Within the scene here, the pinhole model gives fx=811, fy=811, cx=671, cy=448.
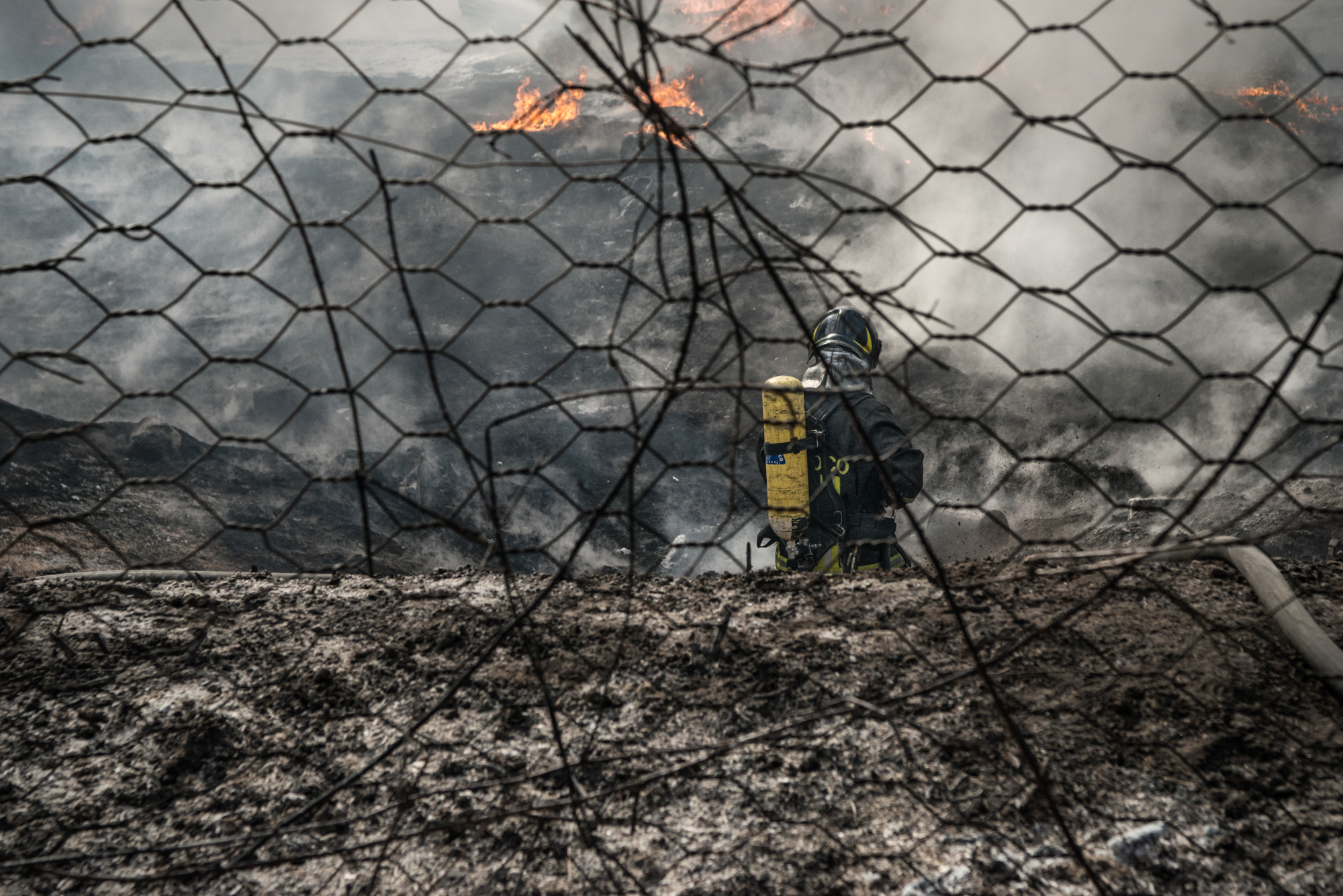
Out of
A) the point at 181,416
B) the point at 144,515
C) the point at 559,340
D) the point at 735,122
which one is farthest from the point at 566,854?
the point at 735,122

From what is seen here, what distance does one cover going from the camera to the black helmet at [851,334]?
13.6ft

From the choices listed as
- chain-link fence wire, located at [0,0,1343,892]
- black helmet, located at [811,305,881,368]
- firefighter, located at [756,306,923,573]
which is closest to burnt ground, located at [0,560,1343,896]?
chain-link fence wire, located at [0,0,1343,892]

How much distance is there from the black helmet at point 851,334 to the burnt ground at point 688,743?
2177 mm

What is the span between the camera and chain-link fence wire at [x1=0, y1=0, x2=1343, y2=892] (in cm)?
145

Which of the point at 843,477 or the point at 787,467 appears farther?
the point at 843,477

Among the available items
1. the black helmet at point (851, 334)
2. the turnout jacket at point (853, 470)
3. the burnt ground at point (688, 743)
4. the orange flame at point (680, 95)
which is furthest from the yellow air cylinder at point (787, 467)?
the orange flame at point (680, 95)

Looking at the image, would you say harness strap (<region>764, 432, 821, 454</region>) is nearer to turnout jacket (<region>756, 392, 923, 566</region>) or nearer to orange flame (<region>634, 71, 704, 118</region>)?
turnout jacket (<region>756, 392, 923, 566</region>)

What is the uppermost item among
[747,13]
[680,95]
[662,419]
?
[747,13]

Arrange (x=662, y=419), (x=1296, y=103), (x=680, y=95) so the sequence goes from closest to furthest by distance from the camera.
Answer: (x=662, y=419)
(x=1296, y=103)
(x=680, y=95)

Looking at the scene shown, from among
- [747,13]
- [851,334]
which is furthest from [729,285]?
[747,13]

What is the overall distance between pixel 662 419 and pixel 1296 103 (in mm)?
11646

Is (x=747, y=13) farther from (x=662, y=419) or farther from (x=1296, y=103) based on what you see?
(x=662, y=419)

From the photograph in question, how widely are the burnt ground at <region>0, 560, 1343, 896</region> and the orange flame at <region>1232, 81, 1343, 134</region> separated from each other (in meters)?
11.6

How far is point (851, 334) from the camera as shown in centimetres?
418
